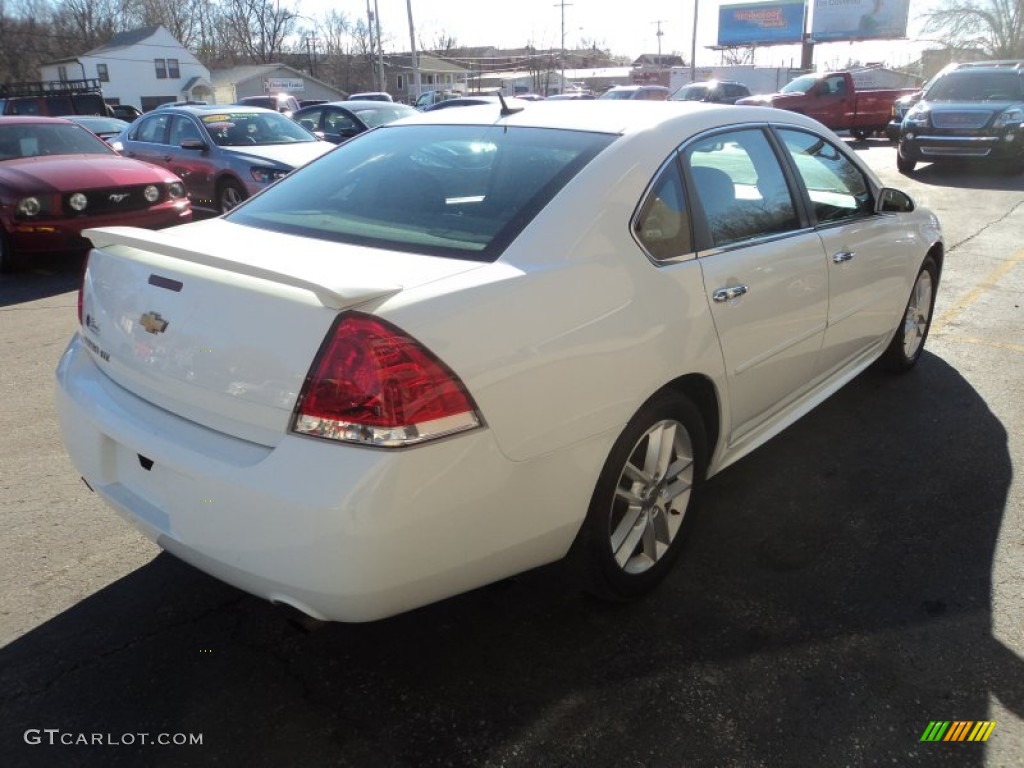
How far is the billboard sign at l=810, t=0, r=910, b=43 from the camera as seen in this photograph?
47875 mm

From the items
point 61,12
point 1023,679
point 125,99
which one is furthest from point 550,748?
point 61,12

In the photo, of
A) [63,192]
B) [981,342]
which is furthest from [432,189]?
[63,192]

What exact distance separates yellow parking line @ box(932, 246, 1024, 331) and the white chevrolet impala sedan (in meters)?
3.29

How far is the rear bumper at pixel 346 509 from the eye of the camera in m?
1.91

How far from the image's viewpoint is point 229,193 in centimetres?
972

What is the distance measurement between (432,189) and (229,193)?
7.74m

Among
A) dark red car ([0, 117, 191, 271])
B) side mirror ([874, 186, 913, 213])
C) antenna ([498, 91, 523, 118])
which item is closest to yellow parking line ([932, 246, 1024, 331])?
side mirror ([874, 186, 913, 213])

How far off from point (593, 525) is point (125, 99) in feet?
244

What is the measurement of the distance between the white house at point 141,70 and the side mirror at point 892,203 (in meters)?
68.5

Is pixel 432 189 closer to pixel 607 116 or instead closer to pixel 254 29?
pixel 607 116

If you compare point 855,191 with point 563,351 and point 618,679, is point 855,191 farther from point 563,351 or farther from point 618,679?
point 618,679

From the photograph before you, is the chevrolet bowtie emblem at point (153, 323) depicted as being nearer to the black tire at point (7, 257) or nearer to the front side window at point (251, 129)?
the black tire at point (7, 257)

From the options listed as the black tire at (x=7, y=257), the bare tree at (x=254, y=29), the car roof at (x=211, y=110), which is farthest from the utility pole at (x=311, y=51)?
the black tire at (x=7, y=257)

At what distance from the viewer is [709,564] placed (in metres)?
3.04
